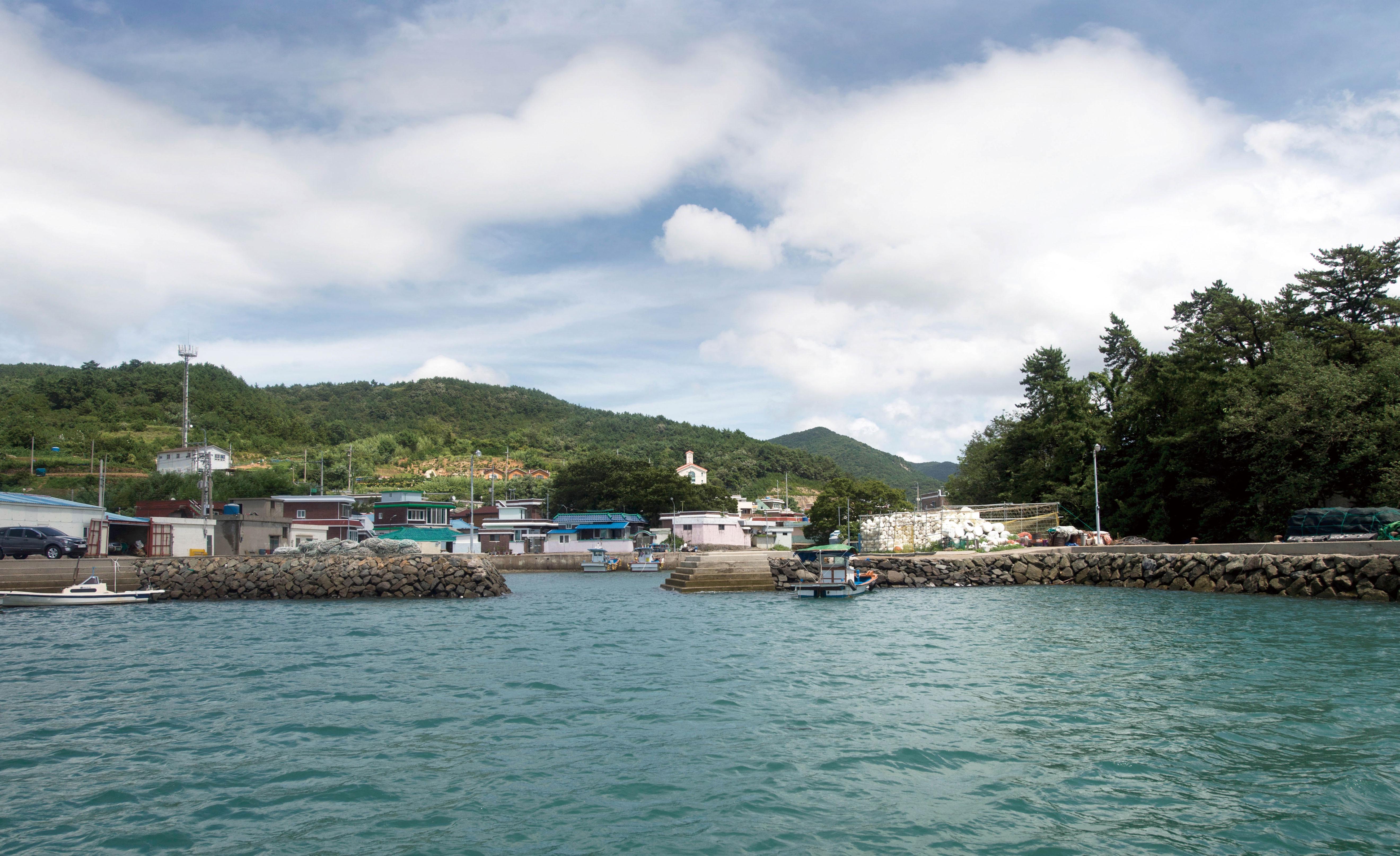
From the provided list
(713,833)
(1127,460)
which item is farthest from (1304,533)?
(713,833)

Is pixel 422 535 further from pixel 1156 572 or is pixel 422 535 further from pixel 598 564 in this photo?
pixel 1156 572

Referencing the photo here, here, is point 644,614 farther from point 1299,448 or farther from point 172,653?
point 1299,448

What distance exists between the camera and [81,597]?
92.6 ft

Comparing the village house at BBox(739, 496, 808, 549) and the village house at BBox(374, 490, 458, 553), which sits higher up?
the village house at BBox(374, 490, 458, 553)

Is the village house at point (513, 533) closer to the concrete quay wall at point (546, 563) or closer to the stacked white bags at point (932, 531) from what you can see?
the concrete quay wall at point (546, 563)

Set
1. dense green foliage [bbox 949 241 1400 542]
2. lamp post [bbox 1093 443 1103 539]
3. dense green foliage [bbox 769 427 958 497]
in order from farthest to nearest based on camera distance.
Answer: dense green foliage [bbox 769 427 958 497] → lamp post [bbox 1093 443 1103 539] → dense green foliage [bbox 949 241 1400 542]

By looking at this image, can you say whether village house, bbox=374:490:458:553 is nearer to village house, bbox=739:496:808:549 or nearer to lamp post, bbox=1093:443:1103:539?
village house, bbox=739:496:808:549

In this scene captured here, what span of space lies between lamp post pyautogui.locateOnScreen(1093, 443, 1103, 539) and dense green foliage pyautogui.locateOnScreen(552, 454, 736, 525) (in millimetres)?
40817

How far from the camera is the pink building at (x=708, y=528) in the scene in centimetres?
7006

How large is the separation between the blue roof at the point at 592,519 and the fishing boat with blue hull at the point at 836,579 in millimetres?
34991

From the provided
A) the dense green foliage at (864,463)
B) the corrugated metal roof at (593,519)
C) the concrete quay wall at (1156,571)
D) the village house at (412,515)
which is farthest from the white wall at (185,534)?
the dense green foliage at (864,463)

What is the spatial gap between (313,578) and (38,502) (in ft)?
51.6

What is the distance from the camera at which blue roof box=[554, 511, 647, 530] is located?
221 ft

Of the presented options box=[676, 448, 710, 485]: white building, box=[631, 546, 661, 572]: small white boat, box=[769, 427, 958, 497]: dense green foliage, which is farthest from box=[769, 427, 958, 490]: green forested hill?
box=[631, 546, 661, 572]: small white boat
